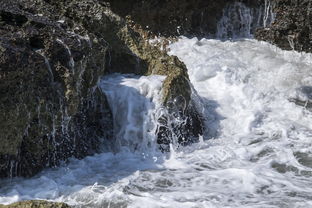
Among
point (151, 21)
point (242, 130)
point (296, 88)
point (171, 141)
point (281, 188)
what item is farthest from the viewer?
point (151, 21)

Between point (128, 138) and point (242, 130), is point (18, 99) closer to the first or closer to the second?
point (128, 138)

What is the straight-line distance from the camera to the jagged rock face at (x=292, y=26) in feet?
24.1

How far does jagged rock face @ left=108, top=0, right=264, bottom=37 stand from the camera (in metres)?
11.1

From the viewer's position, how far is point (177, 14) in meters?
11.5

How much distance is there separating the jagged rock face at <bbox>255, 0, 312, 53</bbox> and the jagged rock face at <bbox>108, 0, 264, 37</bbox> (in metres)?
3.95

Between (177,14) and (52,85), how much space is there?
6.21 meters

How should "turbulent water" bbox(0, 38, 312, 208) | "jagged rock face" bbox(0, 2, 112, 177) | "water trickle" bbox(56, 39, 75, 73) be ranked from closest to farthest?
"turbulent water" bbox(0, 38, 312, 208)
"jagged rock face" bbox(0, 2, 112, 177)
"water trickle" bbox(56, 39, 75, 73)

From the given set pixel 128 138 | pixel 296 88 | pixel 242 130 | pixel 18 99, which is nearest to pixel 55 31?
pixel 18 99

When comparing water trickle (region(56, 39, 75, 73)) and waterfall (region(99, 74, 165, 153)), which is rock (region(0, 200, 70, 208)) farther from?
waterfall (region(99, 74, 165, 153))

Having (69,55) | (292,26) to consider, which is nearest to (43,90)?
(69,55)

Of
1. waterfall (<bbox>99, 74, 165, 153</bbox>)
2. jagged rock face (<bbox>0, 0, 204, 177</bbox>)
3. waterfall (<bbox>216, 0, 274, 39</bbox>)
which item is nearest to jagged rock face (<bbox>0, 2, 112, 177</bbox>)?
jagged rock face (<bbox>0, 0, 204, 177</bbox>)

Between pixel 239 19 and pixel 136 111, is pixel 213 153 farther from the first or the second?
pixel 239 19

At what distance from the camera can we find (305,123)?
23.6 ft

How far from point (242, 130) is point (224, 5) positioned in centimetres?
547
